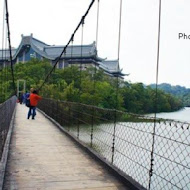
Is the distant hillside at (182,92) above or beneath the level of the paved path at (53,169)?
above

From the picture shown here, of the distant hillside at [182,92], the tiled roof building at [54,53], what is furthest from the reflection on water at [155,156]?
the tiled roof building at [54,53]

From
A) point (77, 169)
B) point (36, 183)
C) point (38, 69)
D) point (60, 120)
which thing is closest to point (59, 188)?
point (36, 183)

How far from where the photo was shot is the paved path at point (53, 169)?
6.24 ft

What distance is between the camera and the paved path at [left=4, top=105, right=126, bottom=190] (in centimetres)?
190

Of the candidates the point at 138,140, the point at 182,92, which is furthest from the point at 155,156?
the point at 182,92

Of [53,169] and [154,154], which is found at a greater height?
[53,169]

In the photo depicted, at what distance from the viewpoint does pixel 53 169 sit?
2.29 meters

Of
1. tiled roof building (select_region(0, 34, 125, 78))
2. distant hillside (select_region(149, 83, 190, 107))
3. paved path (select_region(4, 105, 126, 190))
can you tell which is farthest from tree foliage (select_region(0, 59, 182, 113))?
paved path (select_region(4, 105, 126, 190))

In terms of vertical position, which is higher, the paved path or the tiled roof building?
the tiled roof building

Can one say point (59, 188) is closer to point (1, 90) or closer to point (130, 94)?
point (1, 90)

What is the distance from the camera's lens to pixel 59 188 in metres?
1.84

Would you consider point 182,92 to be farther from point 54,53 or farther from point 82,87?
point 82,87

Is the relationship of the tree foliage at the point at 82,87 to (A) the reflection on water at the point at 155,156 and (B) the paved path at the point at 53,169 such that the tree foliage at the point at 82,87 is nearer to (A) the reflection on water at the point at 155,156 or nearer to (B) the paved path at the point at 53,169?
(A) the reflection on water at the point at 155,156

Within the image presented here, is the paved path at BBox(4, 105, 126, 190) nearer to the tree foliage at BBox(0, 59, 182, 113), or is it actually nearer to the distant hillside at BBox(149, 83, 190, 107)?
the tree foliage at BBox(0, 59, 182, 113)
